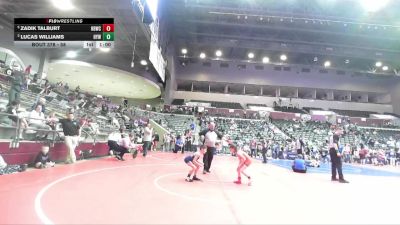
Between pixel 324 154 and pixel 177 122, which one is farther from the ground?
pixel 177 122

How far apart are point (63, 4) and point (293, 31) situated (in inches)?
883

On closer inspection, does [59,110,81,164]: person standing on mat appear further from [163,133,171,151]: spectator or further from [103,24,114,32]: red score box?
[163,133,171,151]: spectator

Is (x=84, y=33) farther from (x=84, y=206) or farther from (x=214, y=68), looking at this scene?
(x=214, y=68)

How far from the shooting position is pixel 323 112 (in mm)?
36031

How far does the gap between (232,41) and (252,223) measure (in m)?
30.7

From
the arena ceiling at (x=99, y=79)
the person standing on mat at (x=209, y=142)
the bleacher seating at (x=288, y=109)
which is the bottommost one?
the person standing on mat at (x=209, y=142)

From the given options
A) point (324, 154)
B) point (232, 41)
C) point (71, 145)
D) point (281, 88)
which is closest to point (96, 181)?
point (71, 145)

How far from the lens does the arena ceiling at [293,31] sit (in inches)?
926

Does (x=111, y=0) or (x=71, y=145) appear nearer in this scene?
(x=71, y=145)

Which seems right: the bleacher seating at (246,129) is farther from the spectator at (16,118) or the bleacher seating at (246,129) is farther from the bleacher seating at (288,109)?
the spectator at (16,118)
